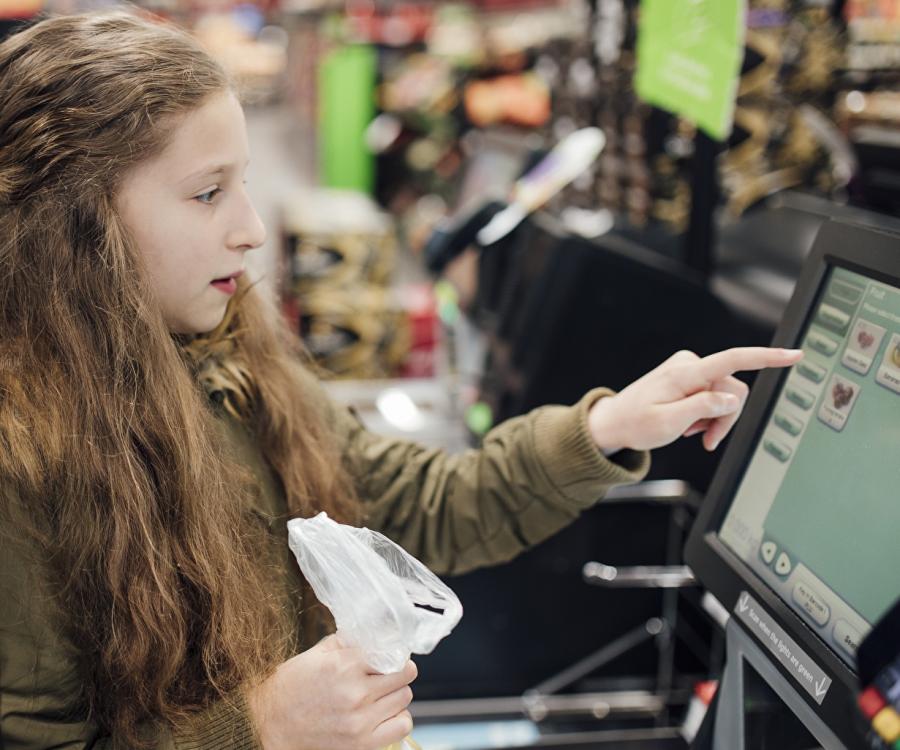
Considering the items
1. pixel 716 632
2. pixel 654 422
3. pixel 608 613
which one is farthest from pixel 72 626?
pixel 608 613

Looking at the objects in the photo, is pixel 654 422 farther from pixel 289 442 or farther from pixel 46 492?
pixel 46 492

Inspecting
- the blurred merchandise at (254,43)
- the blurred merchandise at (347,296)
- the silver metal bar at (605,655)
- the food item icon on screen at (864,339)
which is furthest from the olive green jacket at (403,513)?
the blurred merchandise at (254,43)

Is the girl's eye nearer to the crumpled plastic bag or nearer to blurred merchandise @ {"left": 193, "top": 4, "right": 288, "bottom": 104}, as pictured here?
the crumpled plastic bag

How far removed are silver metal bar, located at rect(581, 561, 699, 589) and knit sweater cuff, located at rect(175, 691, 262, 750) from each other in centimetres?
91

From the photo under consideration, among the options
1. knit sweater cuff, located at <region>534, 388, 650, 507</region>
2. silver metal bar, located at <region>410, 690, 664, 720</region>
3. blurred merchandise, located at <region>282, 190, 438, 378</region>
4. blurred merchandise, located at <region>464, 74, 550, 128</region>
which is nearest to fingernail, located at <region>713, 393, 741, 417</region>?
knit sweater cuff, located at <region>534, 388, 650, 507</region>

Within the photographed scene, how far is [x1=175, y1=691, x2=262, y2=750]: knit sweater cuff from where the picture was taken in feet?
2.98

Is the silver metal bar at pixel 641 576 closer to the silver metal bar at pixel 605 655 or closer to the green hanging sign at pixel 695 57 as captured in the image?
the silver metal bar at pixel 605 655

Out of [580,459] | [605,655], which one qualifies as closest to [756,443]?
[580,459]

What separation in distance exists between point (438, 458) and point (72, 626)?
0.56 meters

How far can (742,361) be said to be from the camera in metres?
0.98

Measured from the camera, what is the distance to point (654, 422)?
1099mm

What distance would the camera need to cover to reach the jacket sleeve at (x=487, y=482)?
119 cm

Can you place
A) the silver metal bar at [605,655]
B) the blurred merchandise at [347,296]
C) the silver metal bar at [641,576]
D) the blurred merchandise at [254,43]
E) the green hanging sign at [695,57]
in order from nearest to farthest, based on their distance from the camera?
1. the green hanging sign at [695,57]
2. the silver metal bar at [641,576]
3. the silver metal bar at [605,655]
4. the blurred merchandise at [347,296]
5. the blurred merchandise at [254,43]

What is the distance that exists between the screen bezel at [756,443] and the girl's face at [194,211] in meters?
0.52
